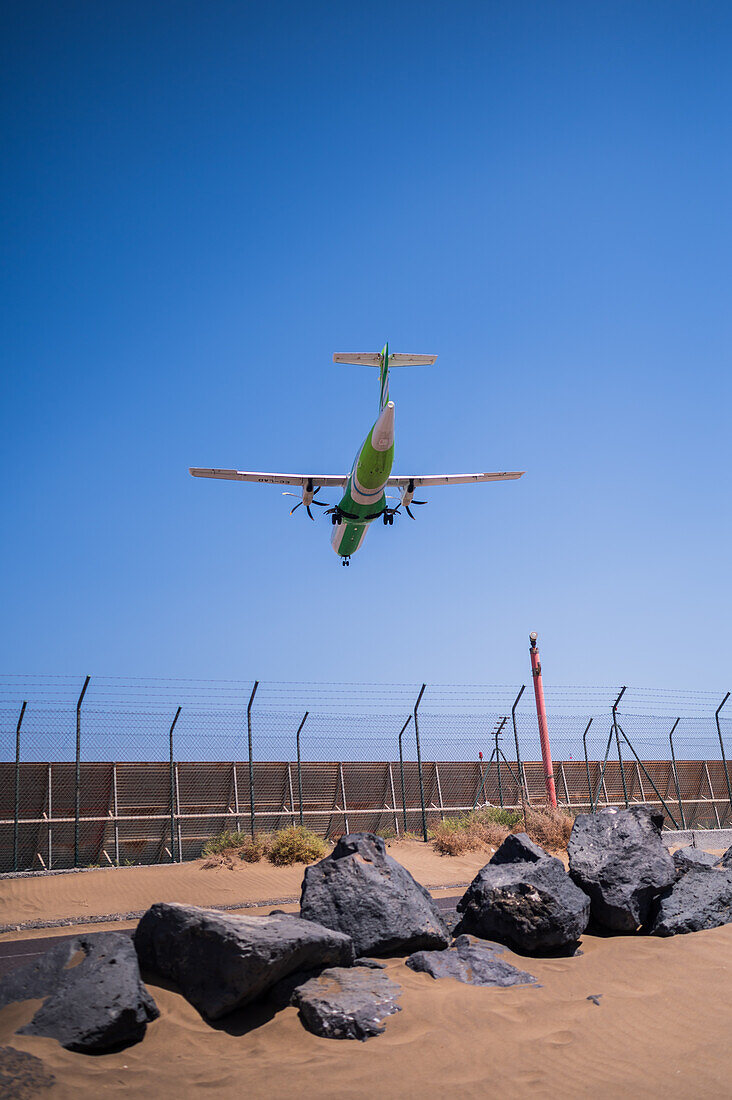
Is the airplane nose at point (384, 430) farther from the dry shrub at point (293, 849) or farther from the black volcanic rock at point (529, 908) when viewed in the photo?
the black volcanic rock at point (529, 908)

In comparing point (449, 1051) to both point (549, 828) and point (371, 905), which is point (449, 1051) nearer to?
point (371, 905)

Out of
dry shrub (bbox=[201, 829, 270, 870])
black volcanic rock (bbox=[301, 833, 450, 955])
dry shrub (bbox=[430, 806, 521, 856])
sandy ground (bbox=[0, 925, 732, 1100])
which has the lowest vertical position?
dry shrub (bbox=[430, 806, 521, 856])

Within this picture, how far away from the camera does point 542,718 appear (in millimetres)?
24625

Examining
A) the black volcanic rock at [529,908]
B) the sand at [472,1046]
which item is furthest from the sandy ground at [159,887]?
the sand at [472,1046]

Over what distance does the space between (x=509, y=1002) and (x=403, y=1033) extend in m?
1.19

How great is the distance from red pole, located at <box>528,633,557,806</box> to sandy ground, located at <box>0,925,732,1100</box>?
17006 mm

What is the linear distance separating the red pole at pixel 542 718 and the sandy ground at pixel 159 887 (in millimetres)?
8082

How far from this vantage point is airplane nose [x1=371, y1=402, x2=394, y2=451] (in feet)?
61.3

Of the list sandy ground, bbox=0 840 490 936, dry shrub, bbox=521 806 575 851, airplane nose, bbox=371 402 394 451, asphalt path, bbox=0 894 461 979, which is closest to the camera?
asphalt path, bbox=0 894 461 979

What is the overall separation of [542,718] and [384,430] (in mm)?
11877

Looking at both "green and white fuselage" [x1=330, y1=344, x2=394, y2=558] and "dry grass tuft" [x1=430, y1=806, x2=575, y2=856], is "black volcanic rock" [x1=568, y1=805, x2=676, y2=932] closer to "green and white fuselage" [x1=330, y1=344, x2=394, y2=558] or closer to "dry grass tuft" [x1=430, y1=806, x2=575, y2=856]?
"dry grass tuft" [x1=430, y1=806, x2=575, y2=856]

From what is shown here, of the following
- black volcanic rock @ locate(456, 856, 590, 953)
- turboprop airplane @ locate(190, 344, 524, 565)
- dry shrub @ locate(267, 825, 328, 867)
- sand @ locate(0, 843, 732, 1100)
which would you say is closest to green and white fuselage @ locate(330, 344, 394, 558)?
turboprop airplane @ locate(190, 344, 524, 565)

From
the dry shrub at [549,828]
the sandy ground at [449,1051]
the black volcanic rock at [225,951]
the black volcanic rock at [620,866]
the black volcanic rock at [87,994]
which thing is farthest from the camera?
the dry shrub at [549,828]

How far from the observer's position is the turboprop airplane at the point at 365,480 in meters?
20.3
